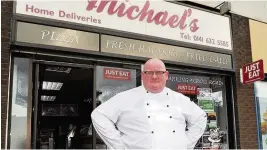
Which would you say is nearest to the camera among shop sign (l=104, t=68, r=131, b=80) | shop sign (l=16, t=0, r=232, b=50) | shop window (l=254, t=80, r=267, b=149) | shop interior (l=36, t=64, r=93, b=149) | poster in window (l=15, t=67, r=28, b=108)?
poster in window (l=15, t=67, r=28, b=108)

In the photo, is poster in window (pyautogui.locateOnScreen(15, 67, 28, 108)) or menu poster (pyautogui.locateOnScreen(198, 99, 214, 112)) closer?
poster in window (pyautogui.locateOnScreen(15, 67, 28, 108))

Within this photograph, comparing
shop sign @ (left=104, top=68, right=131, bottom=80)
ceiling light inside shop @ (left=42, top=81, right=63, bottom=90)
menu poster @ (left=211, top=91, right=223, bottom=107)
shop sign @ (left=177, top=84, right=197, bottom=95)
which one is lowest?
menu poster @ (left=211, top=91, right=223, bottom=107)

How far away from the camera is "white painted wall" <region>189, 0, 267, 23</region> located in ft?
26.6

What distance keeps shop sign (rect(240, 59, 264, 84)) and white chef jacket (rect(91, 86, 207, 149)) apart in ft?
15.3

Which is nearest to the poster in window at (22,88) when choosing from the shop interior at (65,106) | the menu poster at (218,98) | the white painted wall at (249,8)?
the shop interior at (65,106)

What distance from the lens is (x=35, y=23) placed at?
5.73m

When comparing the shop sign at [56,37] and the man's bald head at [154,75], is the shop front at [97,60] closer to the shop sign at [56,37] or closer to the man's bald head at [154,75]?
the shop sign at [56,37]

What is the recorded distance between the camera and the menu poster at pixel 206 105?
7.58 m

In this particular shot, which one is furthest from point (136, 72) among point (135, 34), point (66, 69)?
point (66, 69)

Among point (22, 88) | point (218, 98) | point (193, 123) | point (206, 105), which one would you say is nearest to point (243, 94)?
point (218, 98)

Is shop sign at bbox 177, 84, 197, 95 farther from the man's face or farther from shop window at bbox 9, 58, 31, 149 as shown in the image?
the man's face

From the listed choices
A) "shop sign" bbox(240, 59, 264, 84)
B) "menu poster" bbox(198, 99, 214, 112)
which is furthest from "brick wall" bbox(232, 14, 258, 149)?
"menu poster" bbox(198, 99, 214, 112)

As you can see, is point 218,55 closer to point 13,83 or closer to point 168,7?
point 168,7

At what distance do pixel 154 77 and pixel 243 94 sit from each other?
5576 millimetres
